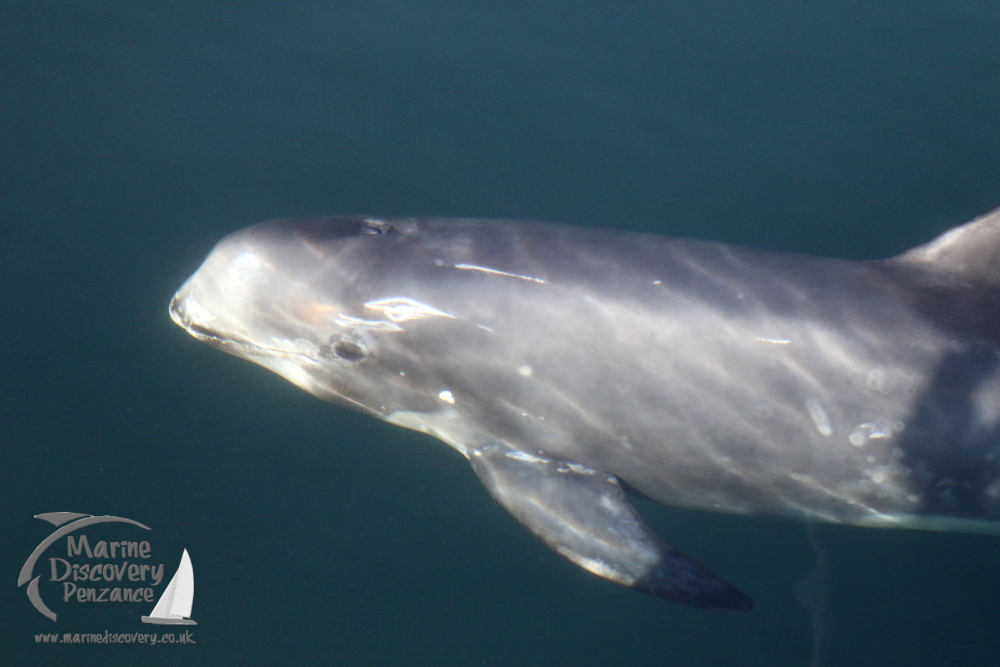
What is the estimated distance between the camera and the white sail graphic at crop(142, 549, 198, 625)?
6.56 meters

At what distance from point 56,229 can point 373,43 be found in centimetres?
580

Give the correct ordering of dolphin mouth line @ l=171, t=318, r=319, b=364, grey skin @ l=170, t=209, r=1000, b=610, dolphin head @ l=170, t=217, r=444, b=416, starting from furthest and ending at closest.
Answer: dolphin mouth line @ l=171, t=318, r=319, b=364, dolphin head @ l=170, t=217, r=444, b=416, grey skin @ l=170, t=209, r=1000, b=610

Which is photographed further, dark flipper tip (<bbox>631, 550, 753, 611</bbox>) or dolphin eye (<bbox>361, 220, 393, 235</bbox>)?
dolphin eye (<bbox>361, 220, 393, 235</bbox>)

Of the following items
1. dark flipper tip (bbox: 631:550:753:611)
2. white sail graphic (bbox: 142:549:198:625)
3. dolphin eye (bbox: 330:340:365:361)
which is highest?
dolphin eye (bbox: 330:340:365:361)

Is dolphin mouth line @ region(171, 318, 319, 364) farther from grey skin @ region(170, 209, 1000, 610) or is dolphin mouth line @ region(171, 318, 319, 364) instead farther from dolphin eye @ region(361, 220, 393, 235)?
dolphin eye @ region(361, 220, 393, 235)

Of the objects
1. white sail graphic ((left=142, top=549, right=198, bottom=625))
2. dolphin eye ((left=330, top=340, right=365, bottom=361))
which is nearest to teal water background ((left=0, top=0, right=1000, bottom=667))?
white sail graphic ((left=142, top=549, right=198, bottom=625))

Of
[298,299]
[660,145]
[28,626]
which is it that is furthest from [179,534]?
[660,145]

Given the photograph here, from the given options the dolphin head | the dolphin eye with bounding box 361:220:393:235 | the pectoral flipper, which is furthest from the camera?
the dolphin eye with bounding box 361:220:393:235

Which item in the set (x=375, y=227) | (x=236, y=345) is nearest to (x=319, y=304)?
(x=375, y=227)

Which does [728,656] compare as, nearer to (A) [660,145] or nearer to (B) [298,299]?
(B) [298,299]

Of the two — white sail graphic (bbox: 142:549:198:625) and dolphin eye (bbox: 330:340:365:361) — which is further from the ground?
dolphin eye (bbox: 330:340:365:361)

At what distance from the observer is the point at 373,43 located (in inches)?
461

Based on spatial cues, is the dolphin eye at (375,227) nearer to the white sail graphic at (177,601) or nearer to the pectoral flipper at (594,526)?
the pectoral flipper at (594,526)

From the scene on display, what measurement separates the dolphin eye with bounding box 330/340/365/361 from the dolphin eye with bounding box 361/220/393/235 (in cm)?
98
